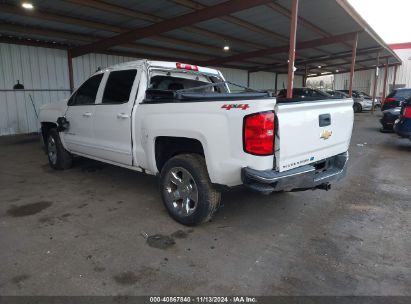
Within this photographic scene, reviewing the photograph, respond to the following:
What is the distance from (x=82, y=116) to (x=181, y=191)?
2477 millimetres

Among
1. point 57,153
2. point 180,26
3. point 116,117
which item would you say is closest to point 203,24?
point 180,26

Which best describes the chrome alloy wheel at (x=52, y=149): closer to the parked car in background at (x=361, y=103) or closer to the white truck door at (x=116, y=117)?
the white truck door at (x=116, y=117)

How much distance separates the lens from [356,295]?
236 centimetres

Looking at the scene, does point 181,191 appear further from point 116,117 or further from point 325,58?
point 325,58

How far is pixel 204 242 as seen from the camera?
10.5ft

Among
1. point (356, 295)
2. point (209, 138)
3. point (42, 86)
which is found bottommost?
point (356, 295)

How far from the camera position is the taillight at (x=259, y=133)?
107 inches

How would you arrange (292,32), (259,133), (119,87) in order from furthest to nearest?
1. (292,32)
2. (119,87)
3. (259,133)

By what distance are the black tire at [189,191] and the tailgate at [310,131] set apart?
2.75 feet

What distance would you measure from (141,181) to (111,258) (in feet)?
8.29

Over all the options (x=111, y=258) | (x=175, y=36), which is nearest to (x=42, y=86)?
(x=175, y=36)

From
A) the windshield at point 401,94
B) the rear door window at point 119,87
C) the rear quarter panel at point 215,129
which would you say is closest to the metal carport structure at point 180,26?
the windshield at point 401,94

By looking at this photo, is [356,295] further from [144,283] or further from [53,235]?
[53,235]

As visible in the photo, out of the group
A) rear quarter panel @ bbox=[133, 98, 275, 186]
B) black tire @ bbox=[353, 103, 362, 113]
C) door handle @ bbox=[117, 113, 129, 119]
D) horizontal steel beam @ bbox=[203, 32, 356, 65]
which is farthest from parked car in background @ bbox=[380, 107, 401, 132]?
door handle @ bbox=[117, 113, 129, 119]
